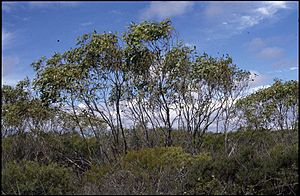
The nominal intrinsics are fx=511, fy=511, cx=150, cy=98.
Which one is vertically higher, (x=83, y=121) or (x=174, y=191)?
(x=83, y=121)

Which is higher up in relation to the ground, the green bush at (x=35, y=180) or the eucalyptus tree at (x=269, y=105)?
the eucalyptus tree at (x=269, y=105)

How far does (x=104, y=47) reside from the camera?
1330 cm

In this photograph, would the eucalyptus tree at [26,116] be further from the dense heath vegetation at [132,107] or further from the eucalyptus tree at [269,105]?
the eucalyptus tree at [269,105]

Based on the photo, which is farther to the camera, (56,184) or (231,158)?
(231,158)

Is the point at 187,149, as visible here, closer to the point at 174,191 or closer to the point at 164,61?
the point at 164,61

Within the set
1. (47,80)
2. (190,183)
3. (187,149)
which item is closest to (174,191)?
(190,183)

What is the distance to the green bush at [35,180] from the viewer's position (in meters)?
7.70

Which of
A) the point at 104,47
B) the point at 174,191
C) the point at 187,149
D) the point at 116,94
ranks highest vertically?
the point at 104,47

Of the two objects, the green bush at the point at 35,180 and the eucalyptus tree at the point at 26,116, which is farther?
the eucalyptus tree at the point at 26,116

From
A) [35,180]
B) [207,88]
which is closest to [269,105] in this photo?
[207,88]

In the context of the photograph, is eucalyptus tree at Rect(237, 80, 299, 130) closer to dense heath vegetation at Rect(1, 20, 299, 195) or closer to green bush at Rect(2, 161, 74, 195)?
dense heath vegetation at Rect(1, 20, 299, 195)

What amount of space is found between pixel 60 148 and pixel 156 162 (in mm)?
6421

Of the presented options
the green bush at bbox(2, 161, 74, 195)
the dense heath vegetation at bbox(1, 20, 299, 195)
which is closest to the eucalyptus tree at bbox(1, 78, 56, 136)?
the dense heath vegetation at bbox(1, 20, 299, 195)

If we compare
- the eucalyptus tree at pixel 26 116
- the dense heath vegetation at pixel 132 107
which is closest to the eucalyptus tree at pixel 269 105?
the dense heath vegetation at pixel 132 107
